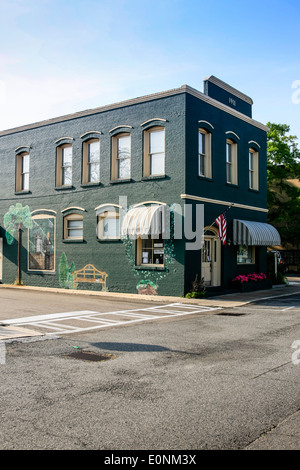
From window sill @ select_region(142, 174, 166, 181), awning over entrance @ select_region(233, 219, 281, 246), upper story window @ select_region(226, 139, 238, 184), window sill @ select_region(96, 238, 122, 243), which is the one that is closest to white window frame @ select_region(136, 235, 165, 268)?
window sill @ select_region(96, 238, 122, 243)

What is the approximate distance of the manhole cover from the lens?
7777mm

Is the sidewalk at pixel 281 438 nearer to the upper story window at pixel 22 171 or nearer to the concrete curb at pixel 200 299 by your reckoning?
the concrete curb at pixel 200 299

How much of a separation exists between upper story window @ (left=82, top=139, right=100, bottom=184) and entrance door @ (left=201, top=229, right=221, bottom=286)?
6040 mm

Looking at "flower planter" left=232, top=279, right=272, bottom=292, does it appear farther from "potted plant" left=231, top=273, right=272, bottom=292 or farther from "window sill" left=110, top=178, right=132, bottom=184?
"window sill" left=110, top=178, right=132, bottom=184

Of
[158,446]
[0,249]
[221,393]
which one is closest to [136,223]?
[0,249]

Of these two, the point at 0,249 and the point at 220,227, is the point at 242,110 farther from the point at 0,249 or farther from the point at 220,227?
the point at 0,249

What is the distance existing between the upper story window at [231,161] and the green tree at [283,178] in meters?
15.0

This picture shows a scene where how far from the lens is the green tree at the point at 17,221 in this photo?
79.3ft

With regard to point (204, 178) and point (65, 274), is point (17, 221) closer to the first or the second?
point (65, 274)

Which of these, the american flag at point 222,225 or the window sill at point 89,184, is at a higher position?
the window sill at point 89,184

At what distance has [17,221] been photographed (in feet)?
81.0

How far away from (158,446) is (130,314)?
9758 mm

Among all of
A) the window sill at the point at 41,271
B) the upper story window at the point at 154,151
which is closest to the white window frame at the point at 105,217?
the upper story window at the point at 154,151
